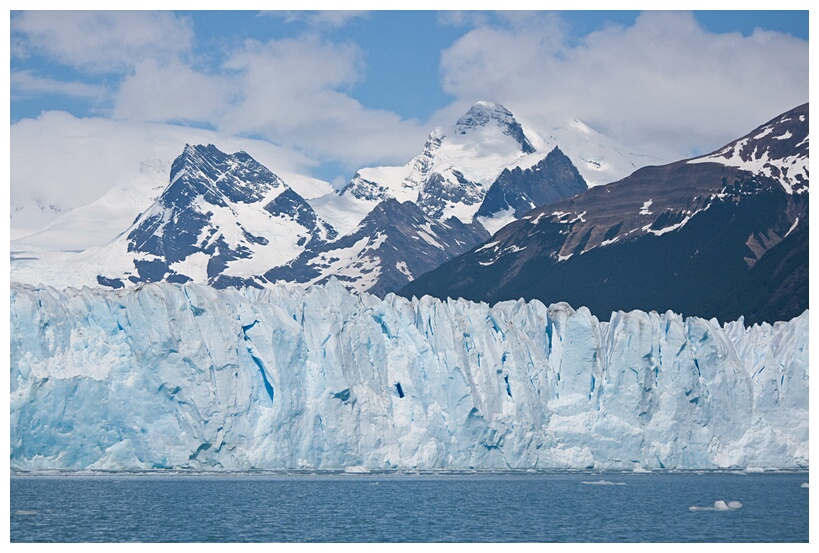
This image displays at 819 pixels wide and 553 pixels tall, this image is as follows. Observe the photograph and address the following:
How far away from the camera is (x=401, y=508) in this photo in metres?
67.3

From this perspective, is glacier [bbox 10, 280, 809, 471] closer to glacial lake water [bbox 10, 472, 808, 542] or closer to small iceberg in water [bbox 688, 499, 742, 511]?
glacial lake water [bbox 10, 472, 808, 542]

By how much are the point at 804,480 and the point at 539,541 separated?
39728 millimetres

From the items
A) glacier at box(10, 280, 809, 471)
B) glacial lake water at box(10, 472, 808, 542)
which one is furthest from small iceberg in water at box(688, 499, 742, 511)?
glacier at box(10, 280, 809, 471)

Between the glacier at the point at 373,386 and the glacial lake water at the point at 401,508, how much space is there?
2.01 metres

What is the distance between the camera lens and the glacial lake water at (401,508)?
5662 cm

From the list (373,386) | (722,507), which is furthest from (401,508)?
(373,386)

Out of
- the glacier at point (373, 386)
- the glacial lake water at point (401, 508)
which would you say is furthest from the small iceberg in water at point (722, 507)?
the glacier at point (373, 386)

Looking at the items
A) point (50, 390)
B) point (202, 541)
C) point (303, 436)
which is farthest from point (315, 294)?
point (202, 541)

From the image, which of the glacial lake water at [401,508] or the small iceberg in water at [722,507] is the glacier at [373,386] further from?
the small iceberg in water at [722,507]

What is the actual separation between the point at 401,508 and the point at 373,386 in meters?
17.4

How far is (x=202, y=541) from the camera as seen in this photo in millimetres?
54688

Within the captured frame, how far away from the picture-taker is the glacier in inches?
3115

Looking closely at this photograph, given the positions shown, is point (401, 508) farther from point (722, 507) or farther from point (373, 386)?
point (373, 386)
